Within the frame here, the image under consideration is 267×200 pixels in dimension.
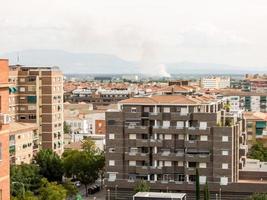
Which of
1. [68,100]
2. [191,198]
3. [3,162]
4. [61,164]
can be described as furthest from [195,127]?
[68,100]

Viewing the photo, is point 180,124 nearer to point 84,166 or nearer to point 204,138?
point 204,138

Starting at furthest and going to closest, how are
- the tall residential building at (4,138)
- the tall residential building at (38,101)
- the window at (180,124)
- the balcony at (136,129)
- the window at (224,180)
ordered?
the tall residential building at (38,101), the balcony at (136,129), the window at (180,124), the window at (224,180), the tall residential building at (4,138)

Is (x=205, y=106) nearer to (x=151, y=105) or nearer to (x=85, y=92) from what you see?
(x=151, y=105)

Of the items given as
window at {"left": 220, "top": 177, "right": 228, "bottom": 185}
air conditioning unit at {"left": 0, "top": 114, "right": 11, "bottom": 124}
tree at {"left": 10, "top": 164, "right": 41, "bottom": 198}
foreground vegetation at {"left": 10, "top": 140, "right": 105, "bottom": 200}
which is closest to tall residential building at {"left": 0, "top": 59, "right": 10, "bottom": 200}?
air conditioning unit at {"left": 0, "top": 114, "right": 11, "bottom": 124}

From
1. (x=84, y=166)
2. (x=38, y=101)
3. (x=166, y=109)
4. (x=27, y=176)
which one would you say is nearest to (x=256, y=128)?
(x=38, y=101)

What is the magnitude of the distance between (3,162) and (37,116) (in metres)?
66.9

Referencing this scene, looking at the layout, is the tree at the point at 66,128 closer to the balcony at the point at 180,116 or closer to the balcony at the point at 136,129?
the balcony at the point at 136,129

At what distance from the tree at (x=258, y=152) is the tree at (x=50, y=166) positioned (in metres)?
23.1

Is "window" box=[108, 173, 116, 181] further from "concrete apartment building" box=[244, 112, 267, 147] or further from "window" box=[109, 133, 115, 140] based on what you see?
"concrete apartment building" box=[244, 112, 267, 147]

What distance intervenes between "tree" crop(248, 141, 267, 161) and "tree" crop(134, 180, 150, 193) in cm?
2508

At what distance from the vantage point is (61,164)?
66438 millimetres

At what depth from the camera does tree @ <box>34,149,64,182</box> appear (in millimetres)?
66250

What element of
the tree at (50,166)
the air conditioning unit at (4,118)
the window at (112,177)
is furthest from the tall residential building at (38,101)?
the air conditioning unit at (4,118)

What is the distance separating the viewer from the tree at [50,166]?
66.2 meters
